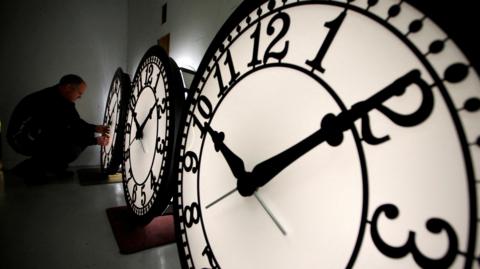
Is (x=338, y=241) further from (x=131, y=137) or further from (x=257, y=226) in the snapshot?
(x=131, y=137)

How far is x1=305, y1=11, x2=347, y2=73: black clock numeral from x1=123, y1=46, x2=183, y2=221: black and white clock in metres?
0.53

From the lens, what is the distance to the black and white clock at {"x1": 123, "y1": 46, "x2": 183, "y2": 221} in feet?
2.52

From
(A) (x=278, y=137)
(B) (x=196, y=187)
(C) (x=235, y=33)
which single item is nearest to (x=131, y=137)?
(B) (x=196, y=187)

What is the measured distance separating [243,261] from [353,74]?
396 mm

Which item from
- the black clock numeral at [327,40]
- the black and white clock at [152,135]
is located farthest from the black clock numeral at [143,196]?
Result: the black clock numeral at [327,40]

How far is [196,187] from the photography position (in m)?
0.61

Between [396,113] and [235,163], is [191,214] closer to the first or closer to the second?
[235,163]

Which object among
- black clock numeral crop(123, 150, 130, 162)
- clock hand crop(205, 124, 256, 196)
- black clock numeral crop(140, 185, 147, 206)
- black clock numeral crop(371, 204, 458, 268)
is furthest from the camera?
black clock numeral crop(123, 150, 130, 162)

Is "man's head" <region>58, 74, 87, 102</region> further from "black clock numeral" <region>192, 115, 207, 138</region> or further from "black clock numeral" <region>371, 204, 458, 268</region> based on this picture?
"black clock numeral" <region>371, 204, 458, 268</region>

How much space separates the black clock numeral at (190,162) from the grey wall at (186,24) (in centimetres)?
61

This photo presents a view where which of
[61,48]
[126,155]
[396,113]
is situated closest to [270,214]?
[396,113]

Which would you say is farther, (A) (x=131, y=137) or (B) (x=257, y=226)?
(A) (x=131, y=137)

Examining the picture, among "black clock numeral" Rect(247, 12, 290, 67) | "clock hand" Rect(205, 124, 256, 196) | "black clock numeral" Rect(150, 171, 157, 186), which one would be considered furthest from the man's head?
"black clock numeral" Rect(247, 12, 290, 67)

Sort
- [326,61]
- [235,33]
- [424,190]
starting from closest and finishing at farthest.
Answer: [424,190], [326,61], [235,33]
